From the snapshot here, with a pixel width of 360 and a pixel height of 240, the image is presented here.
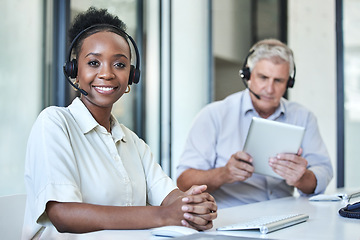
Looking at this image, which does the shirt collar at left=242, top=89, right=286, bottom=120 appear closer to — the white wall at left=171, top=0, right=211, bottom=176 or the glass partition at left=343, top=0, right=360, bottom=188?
the white wall at left=171, top=0, right=211, bottom=176

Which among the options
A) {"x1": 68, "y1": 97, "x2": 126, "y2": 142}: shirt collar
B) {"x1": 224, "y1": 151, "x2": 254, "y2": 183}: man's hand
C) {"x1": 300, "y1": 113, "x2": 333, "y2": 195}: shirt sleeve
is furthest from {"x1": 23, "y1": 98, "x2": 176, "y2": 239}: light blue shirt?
{"x1": 300, "y1": 113, "x2": 333, "y2": 195}: shirt sleeve

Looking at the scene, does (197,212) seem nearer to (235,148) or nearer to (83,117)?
(83,117)

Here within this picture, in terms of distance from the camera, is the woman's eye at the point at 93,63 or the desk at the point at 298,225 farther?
the woman's eye at the point at 93,63

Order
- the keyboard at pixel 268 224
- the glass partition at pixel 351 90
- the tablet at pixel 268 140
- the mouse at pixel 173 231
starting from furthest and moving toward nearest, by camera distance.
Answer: the glass partition at pixel 351 90 → the tablet at pixel 268 140 → the keyboard at pixel 268 224 → the mouse at pixel 173 231

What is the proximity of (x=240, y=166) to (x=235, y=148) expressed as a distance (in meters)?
0.30

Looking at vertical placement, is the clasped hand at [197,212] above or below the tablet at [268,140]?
below

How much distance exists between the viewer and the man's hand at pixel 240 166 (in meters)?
2.15

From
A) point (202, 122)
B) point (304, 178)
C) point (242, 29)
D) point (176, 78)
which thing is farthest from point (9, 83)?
point (242, 29)

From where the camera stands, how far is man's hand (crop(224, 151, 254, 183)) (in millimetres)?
2146

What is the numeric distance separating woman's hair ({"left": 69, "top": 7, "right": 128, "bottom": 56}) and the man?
0.90 meters

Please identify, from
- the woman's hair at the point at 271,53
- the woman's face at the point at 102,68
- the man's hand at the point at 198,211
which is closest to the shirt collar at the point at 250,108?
the woman's hair at the point at 271,53

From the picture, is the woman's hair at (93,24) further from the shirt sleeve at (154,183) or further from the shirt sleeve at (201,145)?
the shirt sleeve at (201,145)

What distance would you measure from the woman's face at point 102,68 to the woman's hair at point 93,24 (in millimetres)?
28

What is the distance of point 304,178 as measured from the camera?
7.61 ft
